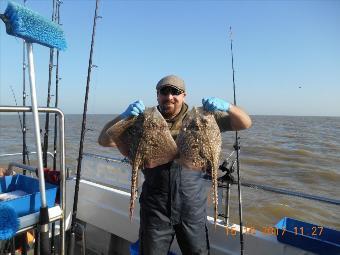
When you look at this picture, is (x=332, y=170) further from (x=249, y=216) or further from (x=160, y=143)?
(x=160, y=143)

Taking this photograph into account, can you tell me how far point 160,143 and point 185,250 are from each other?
4.26ft

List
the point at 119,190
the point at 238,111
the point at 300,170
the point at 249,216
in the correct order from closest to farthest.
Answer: the point at 238,111, the point at 119,190, the point at 249,216, the point at 300,170

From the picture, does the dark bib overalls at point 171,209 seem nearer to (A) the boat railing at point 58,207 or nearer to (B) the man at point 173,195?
(B) the man at point 173,195

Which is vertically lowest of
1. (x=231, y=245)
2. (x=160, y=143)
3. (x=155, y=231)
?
(x=231, y=245)

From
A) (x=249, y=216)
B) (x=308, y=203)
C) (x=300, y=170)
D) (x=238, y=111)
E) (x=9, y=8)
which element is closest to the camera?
(x=9, y=8)

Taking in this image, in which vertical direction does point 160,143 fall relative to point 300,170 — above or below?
above

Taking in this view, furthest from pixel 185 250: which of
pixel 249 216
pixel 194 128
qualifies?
pixel 249 216

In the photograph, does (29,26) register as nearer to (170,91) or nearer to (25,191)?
(170,91)

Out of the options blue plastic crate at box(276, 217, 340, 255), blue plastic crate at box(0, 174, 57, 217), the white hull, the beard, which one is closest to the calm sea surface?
the white hull

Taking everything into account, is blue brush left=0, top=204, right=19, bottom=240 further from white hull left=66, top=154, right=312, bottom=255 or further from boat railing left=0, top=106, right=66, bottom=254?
white hull left=66, top=154, right=312, bottom=255

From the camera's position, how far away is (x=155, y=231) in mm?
3174

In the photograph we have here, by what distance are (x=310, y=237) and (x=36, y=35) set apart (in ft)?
10.7

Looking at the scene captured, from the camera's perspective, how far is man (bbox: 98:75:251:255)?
Result: 10.3 ft

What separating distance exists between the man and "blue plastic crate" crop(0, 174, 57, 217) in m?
0.79
